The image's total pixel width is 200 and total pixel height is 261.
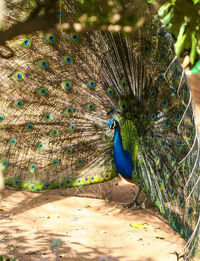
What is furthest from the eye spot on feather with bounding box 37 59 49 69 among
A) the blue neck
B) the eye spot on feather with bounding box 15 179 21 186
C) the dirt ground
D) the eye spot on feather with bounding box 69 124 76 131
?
the dirt ground

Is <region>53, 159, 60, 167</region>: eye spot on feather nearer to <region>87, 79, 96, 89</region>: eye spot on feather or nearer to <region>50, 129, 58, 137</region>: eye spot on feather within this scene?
<region>50, 129, 58, 137</region>: eye spot on feather

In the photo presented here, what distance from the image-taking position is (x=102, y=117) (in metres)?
3.85

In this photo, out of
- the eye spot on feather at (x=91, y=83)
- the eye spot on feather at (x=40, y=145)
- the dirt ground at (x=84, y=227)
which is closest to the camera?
the dirt ground at (x=84, y=227)

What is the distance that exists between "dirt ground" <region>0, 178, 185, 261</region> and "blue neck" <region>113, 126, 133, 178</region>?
53 centimetres

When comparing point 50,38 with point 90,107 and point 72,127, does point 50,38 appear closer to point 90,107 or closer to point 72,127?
point 90,107

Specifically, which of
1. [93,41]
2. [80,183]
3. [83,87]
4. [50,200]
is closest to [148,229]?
[80,183]

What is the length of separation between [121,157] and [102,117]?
1.67 feet

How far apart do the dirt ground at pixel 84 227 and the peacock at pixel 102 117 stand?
25cm

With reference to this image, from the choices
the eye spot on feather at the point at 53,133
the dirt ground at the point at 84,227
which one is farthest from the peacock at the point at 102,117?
the dirt ground at the point at 84,227

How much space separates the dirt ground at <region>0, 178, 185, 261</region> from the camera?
290 centimetres

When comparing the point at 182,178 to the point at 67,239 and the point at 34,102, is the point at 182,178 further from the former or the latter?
the point at 34,102

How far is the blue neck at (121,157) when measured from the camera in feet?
12.1

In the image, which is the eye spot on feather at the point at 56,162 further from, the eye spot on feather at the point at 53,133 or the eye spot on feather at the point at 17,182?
the eye spot on feather at the point at 17,182

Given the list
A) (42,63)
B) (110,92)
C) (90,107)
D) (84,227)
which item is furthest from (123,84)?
(84,227)
